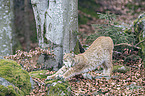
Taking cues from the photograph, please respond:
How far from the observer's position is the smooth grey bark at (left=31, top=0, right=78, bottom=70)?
8.11 metres

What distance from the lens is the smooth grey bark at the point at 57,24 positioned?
8109 mm

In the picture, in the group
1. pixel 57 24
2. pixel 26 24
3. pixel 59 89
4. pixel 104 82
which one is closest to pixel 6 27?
pixel 57 24

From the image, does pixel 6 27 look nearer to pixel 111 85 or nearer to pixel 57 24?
pixel 57 24

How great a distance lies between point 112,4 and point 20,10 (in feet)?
27.9

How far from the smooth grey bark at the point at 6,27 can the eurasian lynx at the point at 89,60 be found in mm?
3453

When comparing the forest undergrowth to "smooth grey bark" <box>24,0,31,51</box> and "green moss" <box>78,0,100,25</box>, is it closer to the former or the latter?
"smooth grey bark" <box>24,0,31,51</box>

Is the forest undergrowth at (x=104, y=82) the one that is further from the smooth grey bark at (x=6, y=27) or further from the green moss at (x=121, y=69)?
the smooth grey bark at (x=6, y=27)

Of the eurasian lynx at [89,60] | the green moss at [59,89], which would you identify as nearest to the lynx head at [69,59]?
the eurasian lynx at [89,60]

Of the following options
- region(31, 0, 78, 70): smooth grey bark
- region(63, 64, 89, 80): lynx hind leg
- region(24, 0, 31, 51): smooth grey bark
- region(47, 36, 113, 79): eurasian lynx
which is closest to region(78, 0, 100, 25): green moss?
region(24, 0, 31, 51): smooth grey bark

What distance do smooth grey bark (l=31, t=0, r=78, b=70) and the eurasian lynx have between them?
3.76 feet

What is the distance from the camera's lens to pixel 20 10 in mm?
16891

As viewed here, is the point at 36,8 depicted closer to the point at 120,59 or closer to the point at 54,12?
the point at 54,12

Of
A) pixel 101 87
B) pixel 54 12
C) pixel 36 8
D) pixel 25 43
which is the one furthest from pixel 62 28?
pixel 25 43

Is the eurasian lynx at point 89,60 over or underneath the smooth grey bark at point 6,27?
underneath
